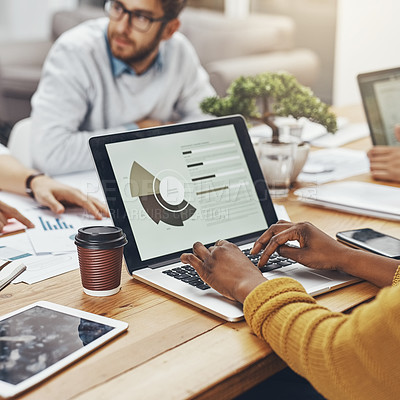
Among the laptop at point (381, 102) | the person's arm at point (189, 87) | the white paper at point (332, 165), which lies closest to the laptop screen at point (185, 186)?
the white paper at point (332, 165)

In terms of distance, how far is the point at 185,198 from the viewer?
1062mm

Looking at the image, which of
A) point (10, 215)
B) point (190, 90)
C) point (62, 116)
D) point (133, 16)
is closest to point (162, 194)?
point (10, 215)

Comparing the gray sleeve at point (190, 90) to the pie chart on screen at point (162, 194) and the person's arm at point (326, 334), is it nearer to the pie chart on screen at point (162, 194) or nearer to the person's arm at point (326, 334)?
the pie chart on screen at point (162, 194)

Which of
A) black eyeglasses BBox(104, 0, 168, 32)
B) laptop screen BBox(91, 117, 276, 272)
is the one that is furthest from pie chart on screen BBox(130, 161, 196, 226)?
black eyeglasses BBox(104, 0, 168, 32)

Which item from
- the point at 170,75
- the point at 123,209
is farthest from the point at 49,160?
the point at 123,209

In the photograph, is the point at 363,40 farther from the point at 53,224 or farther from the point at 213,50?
the point at 53,224

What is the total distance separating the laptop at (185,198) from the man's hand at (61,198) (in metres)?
0.28

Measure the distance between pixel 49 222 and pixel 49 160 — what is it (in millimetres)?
544

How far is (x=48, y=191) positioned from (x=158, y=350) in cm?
71

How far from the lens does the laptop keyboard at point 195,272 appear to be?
91 cm

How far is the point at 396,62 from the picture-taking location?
13.0 ft

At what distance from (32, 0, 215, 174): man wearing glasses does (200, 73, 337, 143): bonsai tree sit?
1.54 ft

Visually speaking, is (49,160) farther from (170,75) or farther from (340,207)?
(340,207)

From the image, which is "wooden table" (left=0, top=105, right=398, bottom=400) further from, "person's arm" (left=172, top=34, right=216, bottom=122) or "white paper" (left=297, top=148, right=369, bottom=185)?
"person's arm" (left=172, top=34, right=216, bottom=122)
